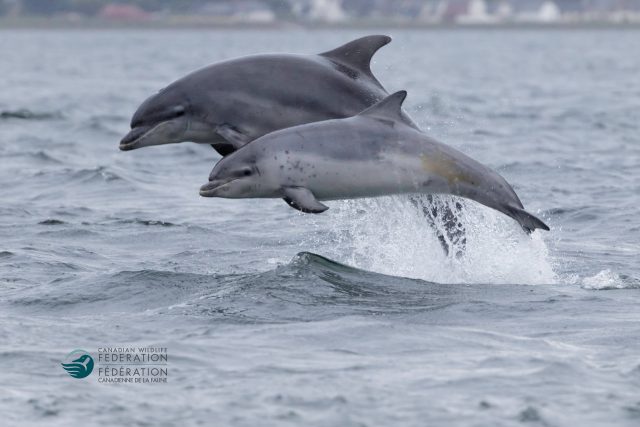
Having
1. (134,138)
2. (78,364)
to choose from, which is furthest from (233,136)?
(78,364)

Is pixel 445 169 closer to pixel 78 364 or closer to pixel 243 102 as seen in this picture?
pixel 243 102

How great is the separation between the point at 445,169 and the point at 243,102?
162 centimetres

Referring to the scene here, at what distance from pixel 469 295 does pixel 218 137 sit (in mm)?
2310

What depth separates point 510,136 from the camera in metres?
25.3

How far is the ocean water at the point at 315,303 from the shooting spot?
850 centimetres

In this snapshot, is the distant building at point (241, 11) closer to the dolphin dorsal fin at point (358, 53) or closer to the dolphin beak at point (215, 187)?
the dolphin dorsal fin at point (358, 53)

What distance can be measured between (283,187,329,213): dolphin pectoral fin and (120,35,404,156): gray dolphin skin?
27.0 inches

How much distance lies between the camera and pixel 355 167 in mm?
10531

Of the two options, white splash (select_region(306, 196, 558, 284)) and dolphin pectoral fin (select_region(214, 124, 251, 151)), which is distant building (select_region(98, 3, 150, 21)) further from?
dolphin pectoral fin (select_region(214, 124, 251, 151))

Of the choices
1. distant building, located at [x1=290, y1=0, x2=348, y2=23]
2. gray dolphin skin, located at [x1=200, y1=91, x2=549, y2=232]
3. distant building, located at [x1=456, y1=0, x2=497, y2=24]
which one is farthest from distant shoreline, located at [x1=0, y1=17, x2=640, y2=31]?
gray dolphin skin, located at [x1=200, y1=91, x2=549, y2=232]

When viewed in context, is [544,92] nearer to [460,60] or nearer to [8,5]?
[460,60]

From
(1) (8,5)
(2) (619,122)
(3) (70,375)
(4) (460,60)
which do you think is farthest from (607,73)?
(1) (8,5)

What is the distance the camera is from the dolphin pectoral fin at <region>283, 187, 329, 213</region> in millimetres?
10172

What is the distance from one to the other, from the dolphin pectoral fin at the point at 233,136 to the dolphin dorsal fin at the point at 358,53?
1031 mm
